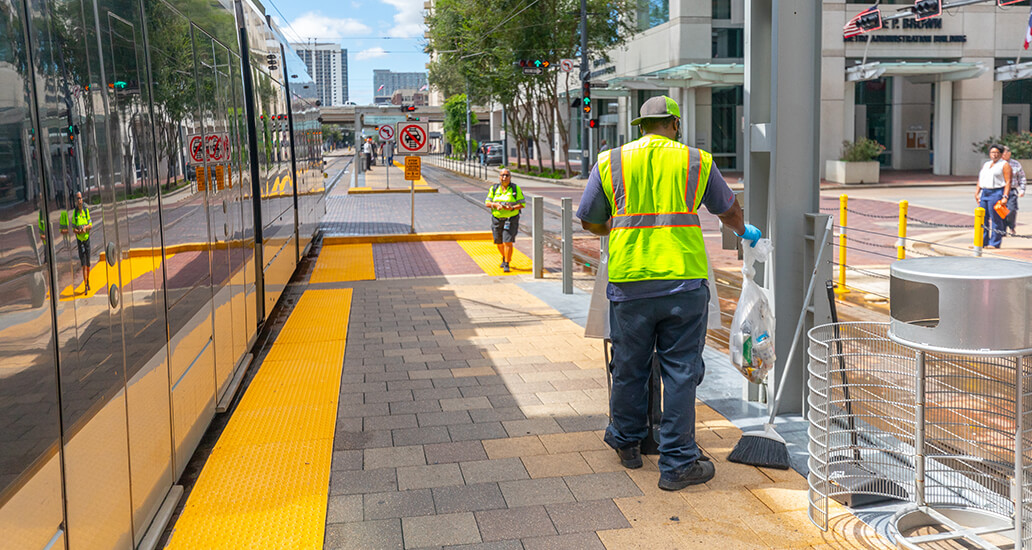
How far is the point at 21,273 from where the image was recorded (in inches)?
104

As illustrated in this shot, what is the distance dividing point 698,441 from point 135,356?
3197 mm

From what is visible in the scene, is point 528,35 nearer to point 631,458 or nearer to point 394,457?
point 394,457

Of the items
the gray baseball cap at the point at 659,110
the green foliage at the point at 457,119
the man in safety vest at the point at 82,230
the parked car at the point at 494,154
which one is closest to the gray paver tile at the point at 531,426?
the gray baseball cap at the point at 659,110

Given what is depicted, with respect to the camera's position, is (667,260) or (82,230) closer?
(82,230)

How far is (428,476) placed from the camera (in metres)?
5.13

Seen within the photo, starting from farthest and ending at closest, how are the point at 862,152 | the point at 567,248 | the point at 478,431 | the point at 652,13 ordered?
1. the point at 652,13
2. the point at 862,152
3. the point at 567,248
4. the point at 478,431

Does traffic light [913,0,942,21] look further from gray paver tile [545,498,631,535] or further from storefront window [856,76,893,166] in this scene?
gray paver tile [545,498,631,535]

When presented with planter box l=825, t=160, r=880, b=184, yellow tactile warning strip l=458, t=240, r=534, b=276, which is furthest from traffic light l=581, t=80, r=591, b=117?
yellow tactile warning strip l=458, t=240, r=534, b=276

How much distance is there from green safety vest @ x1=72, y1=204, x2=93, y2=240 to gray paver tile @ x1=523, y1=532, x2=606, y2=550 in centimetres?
219

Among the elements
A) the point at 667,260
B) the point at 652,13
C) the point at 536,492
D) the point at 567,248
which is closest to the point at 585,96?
the point at 652,13

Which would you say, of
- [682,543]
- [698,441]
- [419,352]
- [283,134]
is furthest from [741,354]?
[283,134]

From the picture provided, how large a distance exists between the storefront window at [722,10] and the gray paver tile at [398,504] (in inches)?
1575

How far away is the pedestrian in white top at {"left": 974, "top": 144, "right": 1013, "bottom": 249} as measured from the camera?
1570 centimetres

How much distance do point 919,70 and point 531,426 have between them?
35.8 meters
